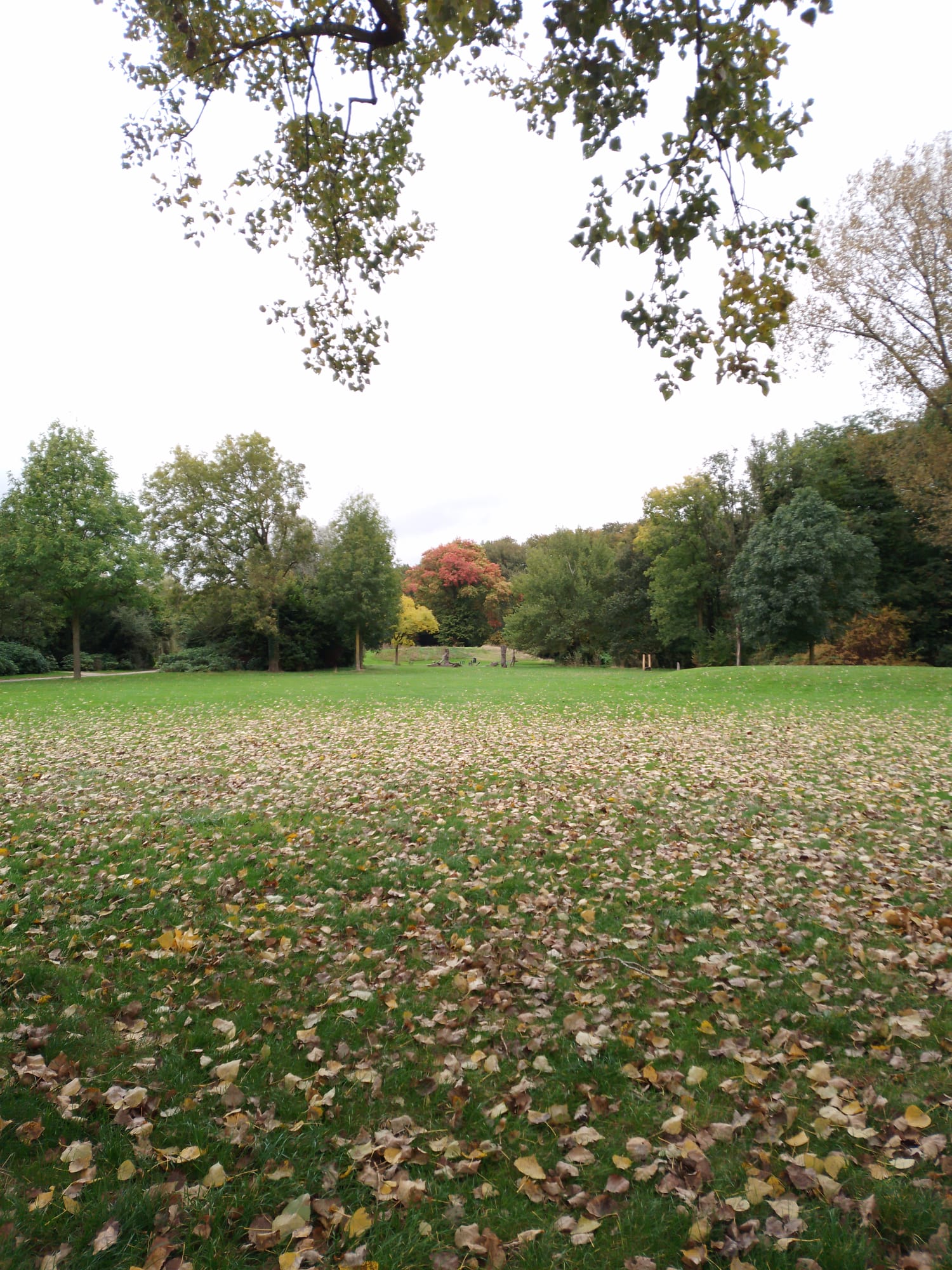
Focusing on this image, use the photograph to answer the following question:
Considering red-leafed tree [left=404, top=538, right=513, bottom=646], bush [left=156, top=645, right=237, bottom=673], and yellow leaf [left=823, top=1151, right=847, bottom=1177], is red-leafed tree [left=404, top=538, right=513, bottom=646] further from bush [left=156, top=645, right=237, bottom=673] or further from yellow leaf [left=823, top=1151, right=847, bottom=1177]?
yellow leaf [left=823, top=1151, right=847, bottom=1177]

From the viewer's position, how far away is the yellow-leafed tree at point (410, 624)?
4856cm

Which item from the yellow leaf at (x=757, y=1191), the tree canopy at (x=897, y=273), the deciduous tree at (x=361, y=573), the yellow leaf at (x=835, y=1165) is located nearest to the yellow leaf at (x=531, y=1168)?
the yellow leaf at (x=757, y=1191)

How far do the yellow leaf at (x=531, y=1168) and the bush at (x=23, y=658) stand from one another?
1509 inches

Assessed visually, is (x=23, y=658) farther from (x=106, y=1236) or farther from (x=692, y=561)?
(x=106, y=1236)

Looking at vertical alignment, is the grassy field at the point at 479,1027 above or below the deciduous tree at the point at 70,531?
below

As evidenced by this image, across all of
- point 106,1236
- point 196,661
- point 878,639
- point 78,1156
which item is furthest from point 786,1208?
point 196,661

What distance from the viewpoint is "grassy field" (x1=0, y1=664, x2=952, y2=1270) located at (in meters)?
2.26

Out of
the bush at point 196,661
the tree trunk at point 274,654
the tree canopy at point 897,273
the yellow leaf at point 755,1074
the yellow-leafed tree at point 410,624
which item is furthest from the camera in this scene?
the yellow-leafed tree at point 410,624

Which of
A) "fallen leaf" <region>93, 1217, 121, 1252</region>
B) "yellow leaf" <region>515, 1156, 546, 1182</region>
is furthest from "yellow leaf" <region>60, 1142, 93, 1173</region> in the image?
"yellow leaf" <region>515, 1156, 546, 1182</region>

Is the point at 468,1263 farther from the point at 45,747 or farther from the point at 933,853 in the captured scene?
the point at 45,747

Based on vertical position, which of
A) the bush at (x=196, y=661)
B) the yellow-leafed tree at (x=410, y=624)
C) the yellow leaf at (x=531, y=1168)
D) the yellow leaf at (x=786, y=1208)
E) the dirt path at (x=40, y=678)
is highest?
the yellow-leafed tree at (x=410, y=624)

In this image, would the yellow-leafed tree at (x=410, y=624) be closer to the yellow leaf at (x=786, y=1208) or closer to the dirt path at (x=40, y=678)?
the dirt path at (x=40, y=678)

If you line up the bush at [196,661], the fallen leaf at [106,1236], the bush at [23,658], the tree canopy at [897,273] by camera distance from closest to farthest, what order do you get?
the fallen leaf at [106,1236] < the tree canopy at [897,273] < the bush at [23,658] < the bush at [196,661]

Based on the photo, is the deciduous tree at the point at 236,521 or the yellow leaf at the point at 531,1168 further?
the deciduous tree at the point at 236,521
